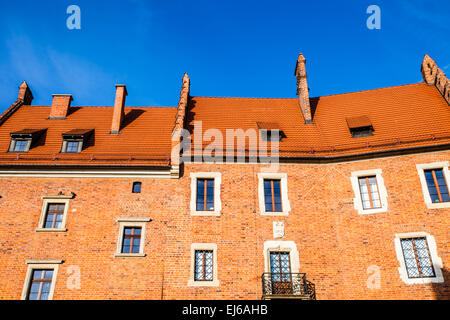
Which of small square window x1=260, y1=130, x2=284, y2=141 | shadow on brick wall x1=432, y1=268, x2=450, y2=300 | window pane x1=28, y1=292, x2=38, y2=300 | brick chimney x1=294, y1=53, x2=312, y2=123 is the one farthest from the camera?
brick chimney x1=294, y1=53, x2=312, y2=123

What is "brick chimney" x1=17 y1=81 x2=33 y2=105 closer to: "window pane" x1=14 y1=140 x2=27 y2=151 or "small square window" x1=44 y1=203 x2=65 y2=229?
"window pane" x1=14 y1=140 x2=27 y2=151

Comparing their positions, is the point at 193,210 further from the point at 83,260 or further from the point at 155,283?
the point at 83,260

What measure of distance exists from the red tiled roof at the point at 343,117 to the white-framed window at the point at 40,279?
28.2ft

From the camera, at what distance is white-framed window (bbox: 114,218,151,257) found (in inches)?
671

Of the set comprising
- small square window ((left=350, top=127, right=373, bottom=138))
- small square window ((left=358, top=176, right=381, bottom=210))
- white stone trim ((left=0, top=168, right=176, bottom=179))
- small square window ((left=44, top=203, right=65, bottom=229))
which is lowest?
small square window ((left=44, top=203, right=65, bottom=229))

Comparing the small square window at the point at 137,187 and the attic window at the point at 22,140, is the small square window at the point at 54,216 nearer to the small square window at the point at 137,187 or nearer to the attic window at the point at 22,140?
the small square window at the point at 137,187

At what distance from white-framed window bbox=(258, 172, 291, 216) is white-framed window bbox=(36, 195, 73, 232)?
839cm

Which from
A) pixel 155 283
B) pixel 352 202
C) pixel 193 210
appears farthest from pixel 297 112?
pixel 155 283

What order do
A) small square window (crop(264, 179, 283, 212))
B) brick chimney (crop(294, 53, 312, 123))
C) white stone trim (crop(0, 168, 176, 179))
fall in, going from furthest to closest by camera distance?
brick chimney (crop(294, 53, 312, 123)) < white stone trim (crop(0, 168, 176, 179)) < small square window (crop(264, 179, 283, 212))

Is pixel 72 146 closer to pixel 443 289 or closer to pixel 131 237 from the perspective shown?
pixel 131 237

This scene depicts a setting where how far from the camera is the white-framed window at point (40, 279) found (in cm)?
1628

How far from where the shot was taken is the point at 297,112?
923 inches

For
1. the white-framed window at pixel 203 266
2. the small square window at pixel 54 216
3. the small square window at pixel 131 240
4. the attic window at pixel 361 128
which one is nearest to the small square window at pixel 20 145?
the small square window at pixel 54 216

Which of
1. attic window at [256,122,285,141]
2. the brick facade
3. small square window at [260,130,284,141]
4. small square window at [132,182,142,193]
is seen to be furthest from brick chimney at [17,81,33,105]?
small square window at [260,130,284,141]
